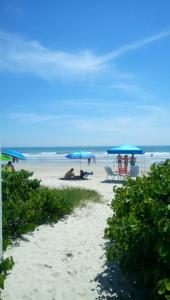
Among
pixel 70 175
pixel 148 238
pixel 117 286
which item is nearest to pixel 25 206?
pixel 117 286

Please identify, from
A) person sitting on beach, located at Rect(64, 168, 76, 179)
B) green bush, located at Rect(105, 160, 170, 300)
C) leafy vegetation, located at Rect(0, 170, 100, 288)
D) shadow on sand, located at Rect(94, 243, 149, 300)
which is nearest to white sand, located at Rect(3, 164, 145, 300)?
shadow on sand, located at Rect(94, 243, 149, 300)

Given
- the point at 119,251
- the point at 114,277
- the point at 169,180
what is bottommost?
the point at 114,277

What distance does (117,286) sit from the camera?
5.94 metres

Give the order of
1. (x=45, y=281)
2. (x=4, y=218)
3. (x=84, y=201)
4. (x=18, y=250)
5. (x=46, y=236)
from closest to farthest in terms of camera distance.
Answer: (x=45, y=281)
(x=18, y=250)
(x=4, y=218)
(x=46, y=236)
(x=84, y=201)

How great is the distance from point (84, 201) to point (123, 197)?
494 cm

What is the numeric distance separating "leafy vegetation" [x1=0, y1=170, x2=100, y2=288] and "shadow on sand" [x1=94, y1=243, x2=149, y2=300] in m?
1.73

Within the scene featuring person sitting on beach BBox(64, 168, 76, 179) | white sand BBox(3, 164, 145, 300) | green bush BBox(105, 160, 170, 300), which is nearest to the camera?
green bush BBox(105, 160, 170, 300)

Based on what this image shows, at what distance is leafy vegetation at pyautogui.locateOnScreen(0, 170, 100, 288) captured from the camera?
298 inches

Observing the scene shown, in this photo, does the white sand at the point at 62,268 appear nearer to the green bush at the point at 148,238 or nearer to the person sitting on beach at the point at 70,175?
A: the green bush at the point at 148,238

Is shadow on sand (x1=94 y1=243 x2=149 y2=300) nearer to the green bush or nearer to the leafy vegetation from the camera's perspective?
the green bush

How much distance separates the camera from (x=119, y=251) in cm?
539

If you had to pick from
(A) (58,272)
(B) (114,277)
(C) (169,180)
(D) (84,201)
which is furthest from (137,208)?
(D) (84,201)

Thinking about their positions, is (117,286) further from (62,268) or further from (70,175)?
(70,175)

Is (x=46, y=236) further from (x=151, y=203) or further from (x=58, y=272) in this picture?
(x=151, y=203)
